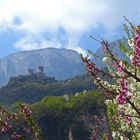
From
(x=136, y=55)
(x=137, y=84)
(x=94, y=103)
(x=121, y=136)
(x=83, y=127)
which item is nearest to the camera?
(x=136, y=55)

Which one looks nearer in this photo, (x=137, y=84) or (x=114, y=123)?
(x=137, y=84)

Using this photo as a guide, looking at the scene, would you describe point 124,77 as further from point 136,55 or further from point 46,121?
point 46,121

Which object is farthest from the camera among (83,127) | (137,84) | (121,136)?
(83,127)

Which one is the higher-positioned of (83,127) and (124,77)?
(83,127)

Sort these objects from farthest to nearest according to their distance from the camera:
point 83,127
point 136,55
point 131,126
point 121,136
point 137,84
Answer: point 83,127, point 121,136, point 131,126, point 137,84, point 136,55

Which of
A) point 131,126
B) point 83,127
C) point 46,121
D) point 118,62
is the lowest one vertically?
point 131,126

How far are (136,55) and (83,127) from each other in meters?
119

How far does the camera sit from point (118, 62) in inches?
345

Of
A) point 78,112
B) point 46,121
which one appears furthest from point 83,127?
point 46,121

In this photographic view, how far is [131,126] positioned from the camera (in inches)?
→ 386

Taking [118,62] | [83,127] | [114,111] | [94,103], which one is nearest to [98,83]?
[118,62]

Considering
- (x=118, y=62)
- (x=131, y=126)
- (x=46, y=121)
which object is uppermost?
(x=46, y=121)

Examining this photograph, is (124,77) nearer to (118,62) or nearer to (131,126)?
(118,62)

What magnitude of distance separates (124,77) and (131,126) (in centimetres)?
169
